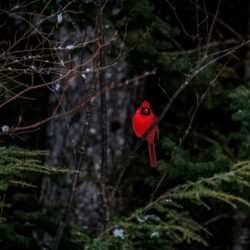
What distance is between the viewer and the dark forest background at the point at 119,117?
107 inches

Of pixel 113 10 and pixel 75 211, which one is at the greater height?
pixel 113 10

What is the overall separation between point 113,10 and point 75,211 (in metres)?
2.84

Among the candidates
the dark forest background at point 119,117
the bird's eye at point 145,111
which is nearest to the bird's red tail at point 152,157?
the dark forest background at point 119,117

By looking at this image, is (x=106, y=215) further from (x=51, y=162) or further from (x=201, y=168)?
(x=51, y=162)

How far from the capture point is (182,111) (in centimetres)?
602

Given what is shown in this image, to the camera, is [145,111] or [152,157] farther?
[152,157]

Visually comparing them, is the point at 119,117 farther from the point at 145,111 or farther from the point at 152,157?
the point at 145,111

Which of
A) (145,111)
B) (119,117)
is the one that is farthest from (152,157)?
(119,117)

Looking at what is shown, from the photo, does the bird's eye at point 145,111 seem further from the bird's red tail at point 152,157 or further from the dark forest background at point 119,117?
the bird's red tail at point 152,157

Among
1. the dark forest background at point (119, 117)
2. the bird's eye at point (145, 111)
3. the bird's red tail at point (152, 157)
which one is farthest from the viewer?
the bird's red tail at point (152, 157)

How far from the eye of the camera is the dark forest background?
2.73m

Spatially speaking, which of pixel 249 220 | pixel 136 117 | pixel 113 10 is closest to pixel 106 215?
pixel 136 117

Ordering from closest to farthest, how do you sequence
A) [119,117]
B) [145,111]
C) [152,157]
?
[145,111] → [152,157] → [119,117]

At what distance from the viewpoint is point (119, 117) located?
17.2 feet
